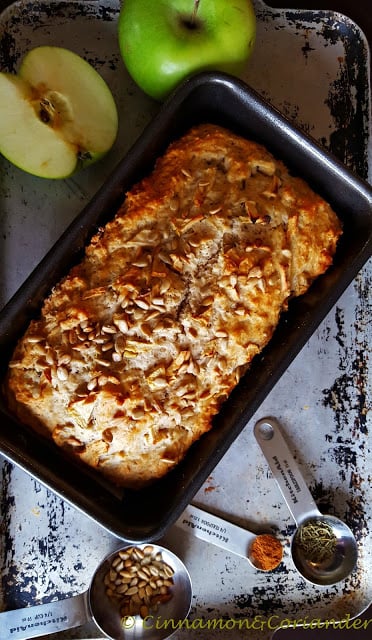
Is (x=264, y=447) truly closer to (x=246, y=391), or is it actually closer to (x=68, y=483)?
(x=246, y=391)

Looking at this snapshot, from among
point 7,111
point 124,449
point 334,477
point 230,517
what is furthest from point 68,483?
point 7,111

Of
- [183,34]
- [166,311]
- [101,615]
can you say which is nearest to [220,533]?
[101,615]

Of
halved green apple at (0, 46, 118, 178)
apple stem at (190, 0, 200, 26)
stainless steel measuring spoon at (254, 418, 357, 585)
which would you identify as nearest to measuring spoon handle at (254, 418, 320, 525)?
stainless steel measuring spoon at (254, 418, 357, 585)

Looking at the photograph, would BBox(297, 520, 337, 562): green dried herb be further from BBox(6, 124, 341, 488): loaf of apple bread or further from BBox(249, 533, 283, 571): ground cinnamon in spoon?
BBox(6, 124, 341, 488): loaf of apple bread

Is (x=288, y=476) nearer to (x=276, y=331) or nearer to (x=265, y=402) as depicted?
(x=265, y=402)

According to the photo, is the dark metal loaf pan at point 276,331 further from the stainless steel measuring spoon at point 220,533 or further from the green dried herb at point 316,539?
the green dried herb at point 316,539

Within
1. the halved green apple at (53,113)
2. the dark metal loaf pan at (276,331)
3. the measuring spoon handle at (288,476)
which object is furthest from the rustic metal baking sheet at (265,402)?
the dark metal loaf pan at (276,331)
